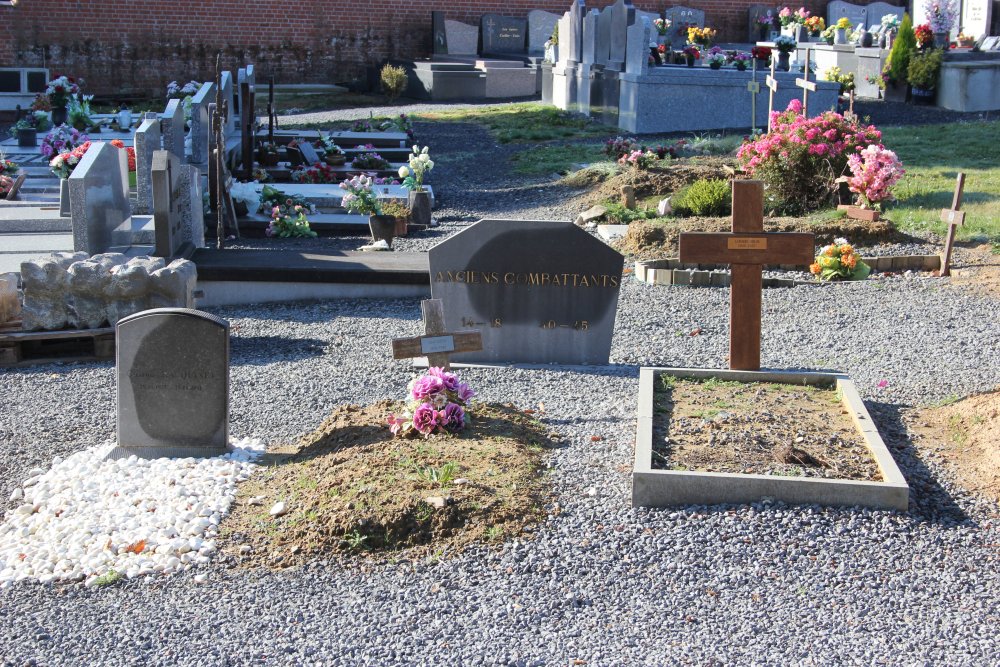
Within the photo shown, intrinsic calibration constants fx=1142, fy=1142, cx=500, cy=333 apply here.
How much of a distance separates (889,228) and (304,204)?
21.7 feet

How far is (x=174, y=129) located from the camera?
13320 mm

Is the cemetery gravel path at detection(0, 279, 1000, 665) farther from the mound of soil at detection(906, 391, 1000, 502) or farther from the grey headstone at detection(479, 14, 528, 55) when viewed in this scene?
the grey headstone at detection(479, 14, 528, 55)

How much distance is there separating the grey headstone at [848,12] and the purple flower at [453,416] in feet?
99.4

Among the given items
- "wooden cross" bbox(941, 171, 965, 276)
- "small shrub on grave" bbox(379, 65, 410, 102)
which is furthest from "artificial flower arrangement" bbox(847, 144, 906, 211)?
"small shrub on grave" bbox(379, 65, 410, 102)

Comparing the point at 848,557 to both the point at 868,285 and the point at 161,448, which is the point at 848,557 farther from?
the point at 868,285

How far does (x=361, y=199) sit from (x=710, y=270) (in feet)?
14.2

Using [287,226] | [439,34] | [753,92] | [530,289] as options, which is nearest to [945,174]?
[753,92]

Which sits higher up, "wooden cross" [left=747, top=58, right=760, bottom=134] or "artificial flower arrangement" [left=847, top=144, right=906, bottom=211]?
"wooden cross" [left=747, top=58, right=760, bottom=134]

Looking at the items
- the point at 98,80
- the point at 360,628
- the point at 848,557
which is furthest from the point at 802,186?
the point at 98,80

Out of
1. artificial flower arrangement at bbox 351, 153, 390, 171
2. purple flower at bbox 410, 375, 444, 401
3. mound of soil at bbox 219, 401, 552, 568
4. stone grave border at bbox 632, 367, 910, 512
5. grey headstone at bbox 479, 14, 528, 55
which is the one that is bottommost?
mound of soil at bbox 219, 401, 552, 568

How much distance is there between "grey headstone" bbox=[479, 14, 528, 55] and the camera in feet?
101

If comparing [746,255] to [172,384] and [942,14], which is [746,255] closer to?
[172,384]

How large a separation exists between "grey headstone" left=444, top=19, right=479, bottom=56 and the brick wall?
1.08ft

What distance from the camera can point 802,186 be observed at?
40.4ft
